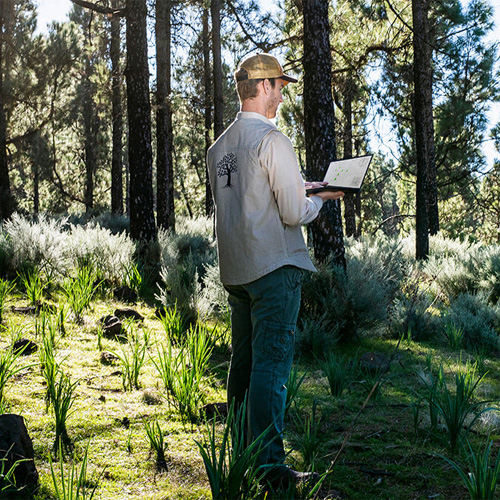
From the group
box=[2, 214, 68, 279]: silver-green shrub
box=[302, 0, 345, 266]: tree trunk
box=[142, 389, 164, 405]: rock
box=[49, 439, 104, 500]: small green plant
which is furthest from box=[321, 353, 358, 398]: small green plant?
box=[2, 214, 68, 279]: silver-green shrub

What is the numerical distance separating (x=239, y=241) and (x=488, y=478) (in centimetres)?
138

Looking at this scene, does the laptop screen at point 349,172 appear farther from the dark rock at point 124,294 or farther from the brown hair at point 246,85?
the dark rock at point 124,294

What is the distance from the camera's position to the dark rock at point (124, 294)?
21.7 feet

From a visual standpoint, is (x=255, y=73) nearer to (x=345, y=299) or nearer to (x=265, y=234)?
(x=265, y=234)

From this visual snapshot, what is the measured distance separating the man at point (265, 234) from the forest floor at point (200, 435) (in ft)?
1.23

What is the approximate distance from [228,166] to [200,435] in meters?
1.58

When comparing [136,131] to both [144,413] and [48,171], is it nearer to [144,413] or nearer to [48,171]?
[144,413]

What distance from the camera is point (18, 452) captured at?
231 centimetres

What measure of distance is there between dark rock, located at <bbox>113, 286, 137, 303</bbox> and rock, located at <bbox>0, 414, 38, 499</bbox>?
4232 millimetres

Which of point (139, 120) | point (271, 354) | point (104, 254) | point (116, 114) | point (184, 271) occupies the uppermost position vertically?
point (116, 114)

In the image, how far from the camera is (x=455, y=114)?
18.2m

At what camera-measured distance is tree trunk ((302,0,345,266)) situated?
6.61 m

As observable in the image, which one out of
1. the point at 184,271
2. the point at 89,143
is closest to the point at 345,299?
the point at 184,271

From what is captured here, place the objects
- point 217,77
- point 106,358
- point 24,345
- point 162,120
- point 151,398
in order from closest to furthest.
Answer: point 151,398 → point 24,345 → point 106,358 → point 162,120 → point 217,77
